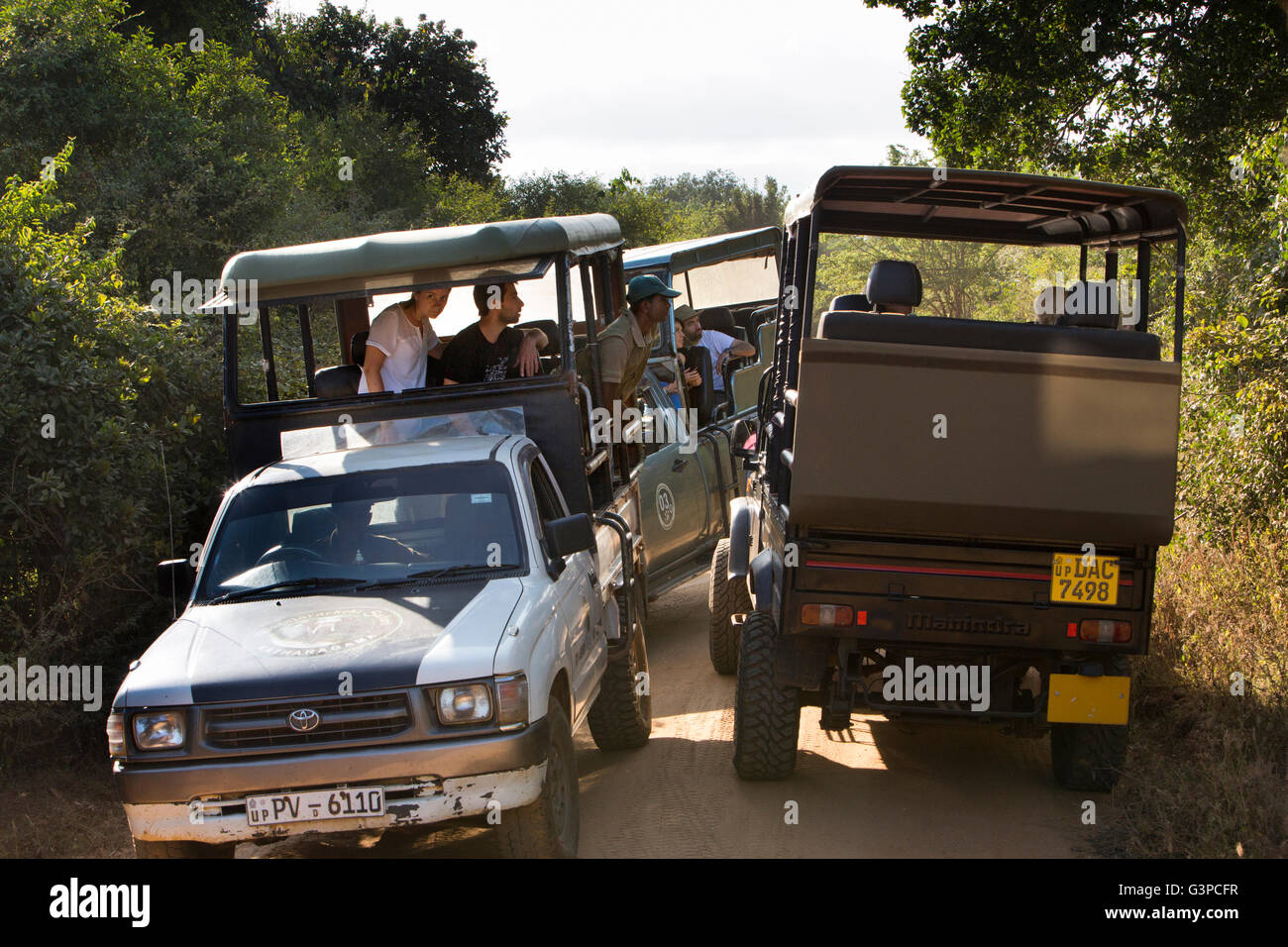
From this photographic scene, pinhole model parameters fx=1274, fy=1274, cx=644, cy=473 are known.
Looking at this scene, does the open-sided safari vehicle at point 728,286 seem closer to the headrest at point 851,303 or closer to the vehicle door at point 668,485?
the vehicle door at point 668,485

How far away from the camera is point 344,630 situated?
491cm

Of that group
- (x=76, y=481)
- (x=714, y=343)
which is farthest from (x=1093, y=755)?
(x=714, y=343)

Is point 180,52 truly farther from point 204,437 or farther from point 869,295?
point 869,295

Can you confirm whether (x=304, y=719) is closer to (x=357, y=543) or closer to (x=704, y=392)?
(x=357, y=543)

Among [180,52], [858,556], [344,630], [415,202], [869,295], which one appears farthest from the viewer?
[415,202]

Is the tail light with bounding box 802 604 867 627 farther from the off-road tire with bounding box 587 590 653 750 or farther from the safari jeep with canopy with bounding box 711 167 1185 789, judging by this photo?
the off-road tire with bounding box 587 590 653 750

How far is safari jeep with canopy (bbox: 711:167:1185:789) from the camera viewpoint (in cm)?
518

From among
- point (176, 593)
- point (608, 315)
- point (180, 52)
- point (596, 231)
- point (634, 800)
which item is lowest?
point (634, 800)

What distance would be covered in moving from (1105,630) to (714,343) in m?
8.86

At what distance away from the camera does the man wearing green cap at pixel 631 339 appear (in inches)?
333

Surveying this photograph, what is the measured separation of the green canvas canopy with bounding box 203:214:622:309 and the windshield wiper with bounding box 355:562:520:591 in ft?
6.45

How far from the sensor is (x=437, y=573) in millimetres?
5441

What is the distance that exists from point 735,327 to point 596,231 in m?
8.20
